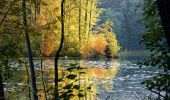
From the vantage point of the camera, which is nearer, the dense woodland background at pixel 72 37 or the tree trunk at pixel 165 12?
the tree trunk at pixel 165 12

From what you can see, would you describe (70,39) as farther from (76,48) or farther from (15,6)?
(15,6)

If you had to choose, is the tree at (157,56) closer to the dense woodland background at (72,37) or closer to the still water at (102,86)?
Answer: the dense woodland background at (72,37)

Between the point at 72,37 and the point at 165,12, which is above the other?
the point at 165,12

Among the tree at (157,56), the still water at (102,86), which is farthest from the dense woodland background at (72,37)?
the still water at (102,86)

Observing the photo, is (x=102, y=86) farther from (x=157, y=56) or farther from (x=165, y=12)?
(x=165, y=12)

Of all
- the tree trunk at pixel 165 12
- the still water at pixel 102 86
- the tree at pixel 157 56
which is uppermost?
the tree trunk at pixel 165 12

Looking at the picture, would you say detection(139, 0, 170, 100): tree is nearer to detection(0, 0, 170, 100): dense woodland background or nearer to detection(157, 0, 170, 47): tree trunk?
detection(0, 0, 170, 100): dense woodland background

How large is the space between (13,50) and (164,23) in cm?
718

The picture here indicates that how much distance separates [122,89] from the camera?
25.8 meters

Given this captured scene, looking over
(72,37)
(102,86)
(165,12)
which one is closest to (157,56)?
(165,12)

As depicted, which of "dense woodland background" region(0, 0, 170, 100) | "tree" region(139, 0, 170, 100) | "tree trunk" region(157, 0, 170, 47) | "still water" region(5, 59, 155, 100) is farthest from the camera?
"still water" region(5, 59, 155, 100)

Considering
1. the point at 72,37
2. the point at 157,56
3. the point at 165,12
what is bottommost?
the point at 72,37

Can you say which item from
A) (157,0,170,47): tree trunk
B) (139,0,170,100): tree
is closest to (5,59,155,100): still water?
(139,0,170,100): tree

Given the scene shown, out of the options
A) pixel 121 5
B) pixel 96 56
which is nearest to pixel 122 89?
pixel 96 56
